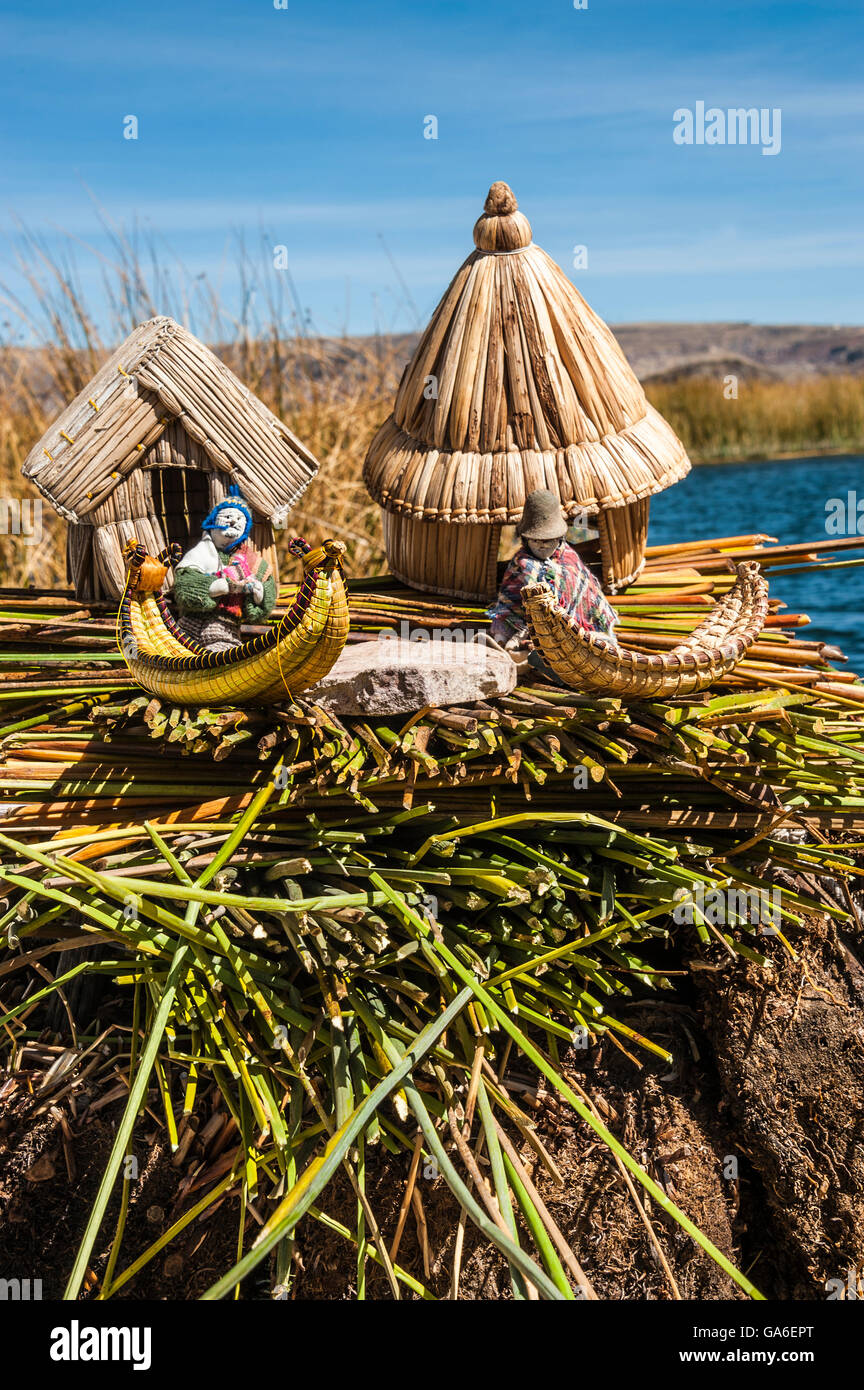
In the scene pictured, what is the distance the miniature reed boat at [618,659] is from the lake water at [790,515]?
1.05m

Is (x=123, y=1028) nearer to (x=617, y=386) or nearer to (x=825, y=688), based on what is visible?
(x=825, y=688)

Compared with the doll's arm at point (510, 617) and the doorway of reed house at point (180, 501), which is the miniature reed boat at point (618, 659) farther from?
the doorway of reed house at point (180, 501)

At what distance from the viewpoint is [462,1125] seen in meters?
2.13

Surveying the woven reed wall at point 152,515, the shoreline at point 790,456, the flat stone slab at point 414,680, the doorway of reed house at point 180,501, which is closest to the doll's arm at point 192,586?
the woven reed wall at point 152,515

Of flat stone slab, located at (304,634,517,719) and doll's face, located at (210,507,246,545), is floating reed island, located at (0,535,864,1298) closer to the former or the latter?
flat stone slab, located at (304,634,517,719)

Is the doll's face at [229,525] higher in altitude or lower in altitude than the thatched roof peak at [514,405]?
lower

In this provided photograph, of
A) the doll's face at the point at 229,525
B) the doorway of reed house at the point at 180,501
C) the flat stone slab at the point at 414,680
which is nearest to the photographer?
the flat stone slab at the point at 414,680

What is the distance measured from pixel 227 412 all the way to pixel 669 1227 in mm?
2335

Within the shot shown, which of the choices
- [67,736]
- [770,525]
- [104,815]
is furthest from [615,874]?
[770,525]

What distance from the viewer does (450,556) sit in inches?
113

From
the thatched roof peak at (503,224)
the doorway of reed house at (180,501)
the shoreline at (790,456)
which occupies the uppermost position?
the shoreline at (790,456)

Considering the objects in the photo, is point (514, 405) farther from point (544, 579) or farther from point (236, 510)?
point (236, 510)

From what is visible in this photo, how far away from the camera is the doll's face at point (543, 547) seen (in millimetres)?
2441

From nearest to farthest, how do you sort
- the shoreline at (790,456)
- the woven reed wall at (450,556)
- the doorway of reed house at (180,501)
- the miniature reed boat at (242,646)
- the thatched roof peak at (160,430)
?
the miniature reed boat at (242,646) → the thatched roof peak at (160,430) → the woven reed wall at (450,556) → the doorway of reed house at (180,501) → the shoreline at (790,456)
